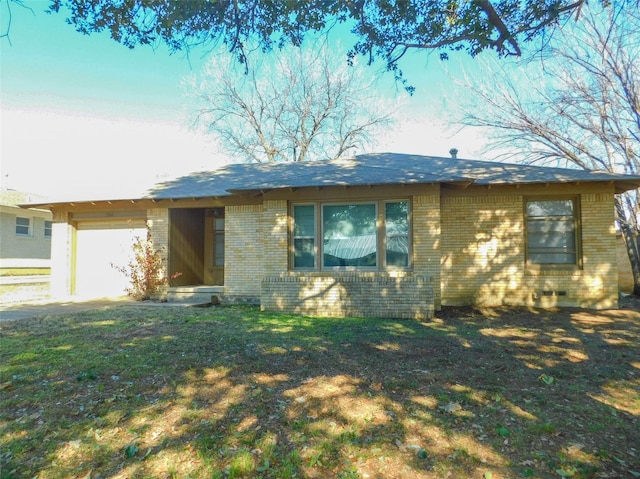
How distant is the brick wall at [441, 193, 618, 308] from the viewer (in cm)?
968

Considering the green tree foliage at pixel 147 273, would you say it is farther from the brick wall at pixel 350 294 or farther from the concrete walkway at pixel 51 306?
the brick wall at pixel 350 294

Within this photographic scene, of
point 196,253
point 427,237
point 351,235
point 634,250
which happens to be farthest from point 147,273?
point 634,250

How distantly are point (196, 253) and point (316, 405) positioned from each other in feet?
33.8

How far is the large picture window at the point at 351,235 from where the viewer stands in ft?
30.5

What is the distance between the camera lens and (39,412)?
11.6 feet

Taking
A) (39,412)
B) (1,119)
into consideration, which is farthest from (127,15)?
(39,412)

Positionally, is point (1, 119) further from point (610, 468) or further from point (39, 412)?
Answer: point (610, 468)

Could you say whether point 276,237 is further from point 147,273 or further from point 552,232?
point 552,232

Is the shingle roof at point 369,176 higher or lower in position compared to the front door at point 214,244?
higher

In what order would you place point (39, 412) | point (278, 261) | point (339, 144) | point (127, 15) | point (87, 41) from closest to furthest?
point (39, 412), point (127, 15), point (87, 41), point (278, 261), point (339, 144)

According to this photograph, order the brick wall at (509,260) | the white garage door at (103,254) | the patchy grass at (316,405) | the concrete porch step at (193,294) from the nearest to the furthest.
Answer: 1. the patchy grass at (316,405)
2. the brick wall at (509,260)
3. the concrete porch step at (193,294)
4. the white garage door at (103,254)

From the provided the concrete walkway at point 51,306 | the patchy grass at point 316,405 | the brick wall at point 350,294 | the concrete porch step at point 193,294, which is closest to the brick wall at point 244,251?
the concrete porch step at point 193,294

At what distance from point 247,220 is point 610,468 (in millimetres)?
9637

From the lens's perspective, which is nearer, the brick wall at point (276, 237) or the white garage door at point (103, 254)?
the brick wall at point (276, 237)
